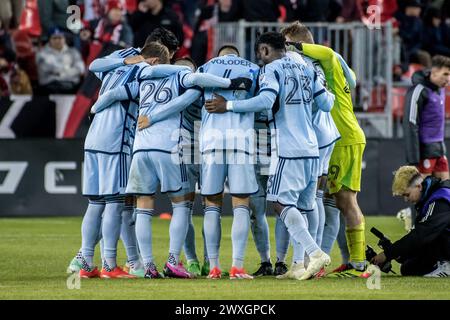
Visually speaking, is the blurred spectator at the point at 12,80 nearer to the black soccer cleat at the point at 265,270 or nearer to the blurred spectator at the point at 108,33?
the blurred spectator at the point at 108,33

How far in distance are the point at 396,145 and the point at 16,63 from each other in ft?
21.9

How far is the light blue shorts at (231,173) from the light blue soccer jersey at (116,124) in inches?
35.2

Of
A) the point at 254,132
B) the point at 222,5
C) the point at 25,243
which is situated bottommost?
the point at 25,243

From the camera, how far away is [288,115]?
36.6 feet

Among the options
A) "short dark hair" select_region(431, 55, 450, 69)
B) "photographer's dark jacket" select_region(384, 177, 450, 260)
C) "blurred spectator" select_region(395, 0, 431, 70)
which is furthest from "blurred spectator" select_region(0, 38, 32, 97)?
"photographer's dark jacket" select_region(384, 177, 450, 260)

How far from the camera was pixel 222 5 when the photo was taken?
860 inches

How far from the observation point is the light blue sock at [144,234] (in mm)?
11219

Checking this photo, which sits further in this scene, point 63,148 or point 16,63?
point 16,63

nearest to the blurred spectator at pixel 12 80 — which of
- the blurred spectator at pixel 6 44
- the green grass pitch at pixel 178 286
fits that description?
the blurred spectator at pixel 6 44

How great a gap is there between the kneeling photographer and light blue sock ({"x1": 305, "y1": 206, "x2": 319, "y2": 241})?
624 millimetres

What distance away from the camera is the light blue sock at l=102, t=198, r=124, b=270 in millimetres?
11539

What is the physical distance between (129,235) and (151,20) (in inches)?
415
